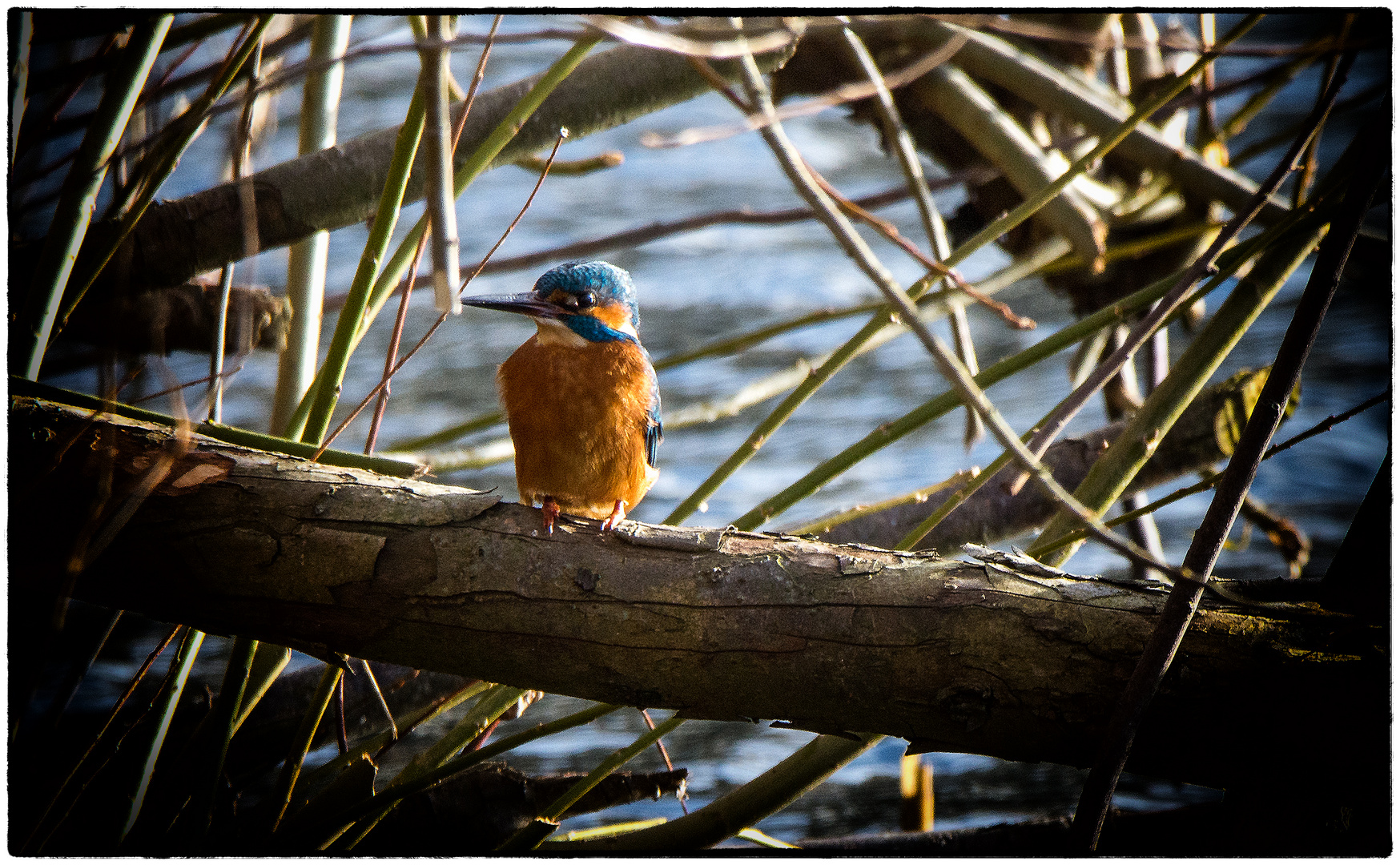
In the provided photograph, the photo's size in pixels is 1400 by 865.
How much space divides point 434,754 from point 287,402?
2.24ft

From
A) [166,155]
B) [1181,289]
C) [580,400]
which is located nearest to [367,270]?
[166,155]

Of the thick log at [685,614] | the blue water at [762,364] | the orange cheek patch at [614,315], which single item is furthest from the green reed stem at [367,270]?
the blue water at [762,364]

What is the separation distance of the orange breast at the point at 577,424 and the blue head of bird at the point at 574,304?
28 millimetres

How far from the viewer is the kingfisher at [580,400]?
153cm

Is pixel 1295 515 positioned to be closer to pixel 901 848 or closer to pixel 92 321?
pixel 901 848

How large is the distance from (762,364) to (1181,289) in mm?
2229

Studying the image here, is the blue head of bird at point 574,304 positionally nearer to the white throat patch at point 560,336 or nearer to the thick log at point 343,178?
the white throat patch at point 560,336

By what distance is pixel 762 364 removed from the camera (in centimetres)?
323

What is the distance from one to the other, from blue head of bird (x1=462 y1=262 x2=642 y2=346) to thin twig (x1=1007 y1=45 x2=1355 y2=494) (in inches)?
30.3

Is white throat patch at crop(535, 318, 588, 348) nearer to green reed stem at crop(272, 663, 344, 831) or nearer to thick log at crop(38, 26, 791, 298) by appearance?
thick log at crop(38, 26, 791, 298)

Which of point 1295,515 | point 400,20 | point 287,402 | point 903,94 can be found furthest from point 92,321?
point 1295,515

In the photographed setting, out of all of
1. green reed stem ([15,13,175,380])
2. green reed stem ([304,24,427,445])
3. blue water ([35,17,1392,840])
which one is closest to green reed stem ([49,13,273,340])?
green reed stem ([15,13,175,380])

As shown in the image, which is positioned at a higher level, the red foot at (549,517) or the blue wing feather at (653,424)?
the blue wing feather at (653,424)

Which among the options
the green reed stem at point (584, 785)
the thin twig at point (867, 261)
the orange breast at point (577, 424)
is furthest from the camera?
the orange breast at point (577, 424)
